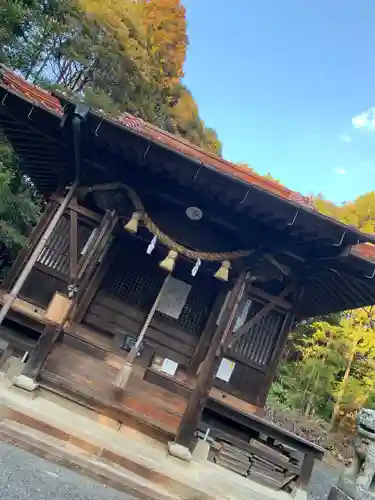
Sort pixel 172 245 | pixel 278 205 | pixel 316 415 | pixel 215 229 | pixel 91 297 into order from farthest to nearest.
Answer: pixel 316 415 < pixel 91 297 < pixel 215 229 < pixel 172 245 < pixel 278 205

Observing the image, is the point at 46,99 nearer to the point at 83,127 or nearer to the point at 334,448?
the point at 83,127

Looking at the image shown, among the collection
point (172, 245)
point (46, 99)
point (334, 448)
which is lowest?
point (334, 448)

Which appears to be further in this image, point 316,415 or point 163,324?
point 316,415

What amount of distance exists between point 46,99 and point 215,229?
11.1 feet

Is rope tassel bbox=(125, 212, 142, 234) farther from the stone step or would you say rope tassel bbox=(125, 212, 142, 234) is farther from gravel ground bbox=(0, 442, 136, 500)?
gravel ground bbox=(0, 442, 136, 500)

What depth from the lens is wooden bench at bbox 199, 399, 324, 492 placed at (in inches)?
271

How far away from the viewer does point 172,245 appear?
20.6 feet

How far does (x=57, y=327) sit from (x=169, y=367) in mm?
2333

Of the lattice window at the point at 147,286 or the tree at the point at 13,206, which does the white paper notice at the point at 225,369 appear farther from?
the tree at the point at 13,206

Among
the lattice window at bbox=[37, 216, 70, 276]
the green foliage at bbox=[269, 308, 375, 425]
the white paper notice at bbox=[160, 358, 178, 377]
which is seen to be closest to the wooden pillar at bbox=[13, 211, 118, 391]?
the lattice window at bbox=[37, 216, 70, 276]

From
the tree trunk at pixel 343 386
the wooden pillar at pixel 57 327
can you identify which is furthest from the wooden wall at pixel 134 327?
the tree trunk at pixel 343 386

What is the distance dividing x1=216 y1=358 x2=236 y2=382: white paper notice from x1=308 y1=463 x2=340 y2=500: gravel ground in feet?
17.7

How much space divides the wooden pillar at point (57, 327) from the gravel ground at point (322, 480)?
328 inches

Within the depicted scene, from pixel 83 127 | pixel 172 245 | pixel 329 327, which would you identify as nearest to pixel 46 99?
pixel 83 127
